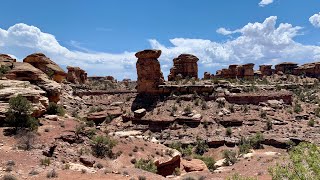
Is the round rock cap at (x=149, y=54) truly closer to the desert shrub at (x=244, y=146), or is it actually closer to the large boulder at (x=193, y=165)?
the desert shrub at (x=244, y=146)

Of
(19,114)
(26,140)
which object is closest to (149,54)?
(19,114)

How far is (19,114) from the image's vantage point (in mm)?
20828

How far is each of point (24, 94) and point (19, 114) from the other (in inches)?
72.1

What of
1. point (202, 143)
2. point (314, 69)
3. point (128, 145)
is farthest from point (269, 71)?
point (128, 145)

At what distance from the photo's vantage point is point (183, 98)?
45.0 meters

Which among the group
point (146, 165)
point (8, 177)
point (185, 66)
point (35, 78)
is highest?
point (185, 66)

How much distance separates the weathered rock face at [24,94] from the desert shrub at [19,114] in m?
0.70

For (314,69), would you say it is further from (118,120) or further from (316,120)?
(118,120)

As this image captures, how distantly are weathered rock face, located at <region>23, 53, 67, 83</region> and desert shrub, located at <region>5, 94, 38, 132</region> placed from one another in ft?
45.7

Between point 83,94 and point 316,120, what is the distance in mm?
34547

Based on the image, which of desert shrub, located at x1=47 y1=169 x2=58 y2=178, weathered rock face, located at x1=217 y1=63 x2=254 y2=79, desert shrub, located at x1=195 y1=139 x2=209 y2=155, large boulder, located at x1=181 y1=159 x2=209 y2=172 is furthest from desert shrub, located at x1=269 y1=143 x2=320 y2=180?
weathered rock face, located at x1=217 y1=63 x2=254 y2=79

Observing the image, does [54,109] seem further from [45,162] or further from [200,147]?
[200,147]

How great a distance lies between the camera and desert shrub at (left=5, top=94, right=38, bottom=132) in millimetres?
20484

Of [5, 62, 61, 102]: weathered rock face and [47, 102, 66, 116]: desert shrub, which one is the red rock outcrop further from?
[5, 62, 61, 102]: weathered rock face
